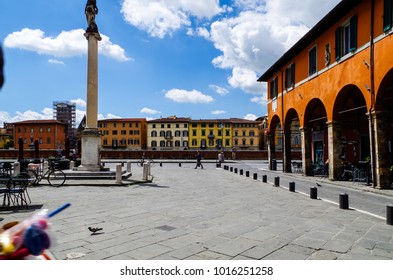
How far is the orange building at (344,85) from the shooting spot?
11.4 meters

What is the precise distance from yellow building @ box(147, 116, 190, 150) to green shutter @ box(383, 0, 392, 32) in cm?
7116

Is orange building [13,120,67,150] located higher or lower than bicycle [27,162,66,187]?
higher

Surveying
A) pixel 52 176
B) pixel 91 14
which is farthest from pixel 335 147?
pixel 91 14

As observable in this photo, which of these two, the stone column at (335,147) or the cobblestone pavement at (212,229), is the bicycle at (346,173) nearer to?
the stone column at (335,147)

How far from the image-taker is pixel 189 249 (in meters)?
4.26

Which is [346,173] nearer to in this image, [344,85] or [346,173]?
[346,173]

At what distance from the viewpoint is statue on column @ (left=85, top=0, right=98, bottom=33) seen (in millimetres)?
15891

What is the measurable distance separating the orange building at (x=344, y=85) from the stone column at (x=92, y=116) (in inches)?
489

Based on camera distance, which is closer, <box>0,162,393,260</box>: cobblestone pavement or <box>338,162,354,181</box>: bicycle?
<box>0,162,393,260</box>: cobblestone pavement

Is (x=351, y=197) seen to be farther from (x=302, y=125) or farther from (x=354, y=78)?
(x=302, y=125)

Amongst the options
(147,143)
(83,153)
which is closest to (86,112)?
(83,153)

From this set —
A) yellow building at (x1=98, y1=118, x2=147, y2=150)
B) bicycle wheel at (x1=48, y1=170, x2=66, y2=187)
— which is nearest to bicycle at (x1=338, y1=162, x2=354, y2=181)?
bicycle wheel at (x1=48, y1=170, x2=66, y2=187)

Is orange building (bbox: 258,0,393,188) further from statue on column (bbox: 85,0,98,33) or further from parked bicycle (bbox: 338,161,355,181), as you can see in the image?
statue on column (bbox: 85,0,98,33)

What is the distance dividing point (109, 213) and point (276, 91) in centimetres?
1980
